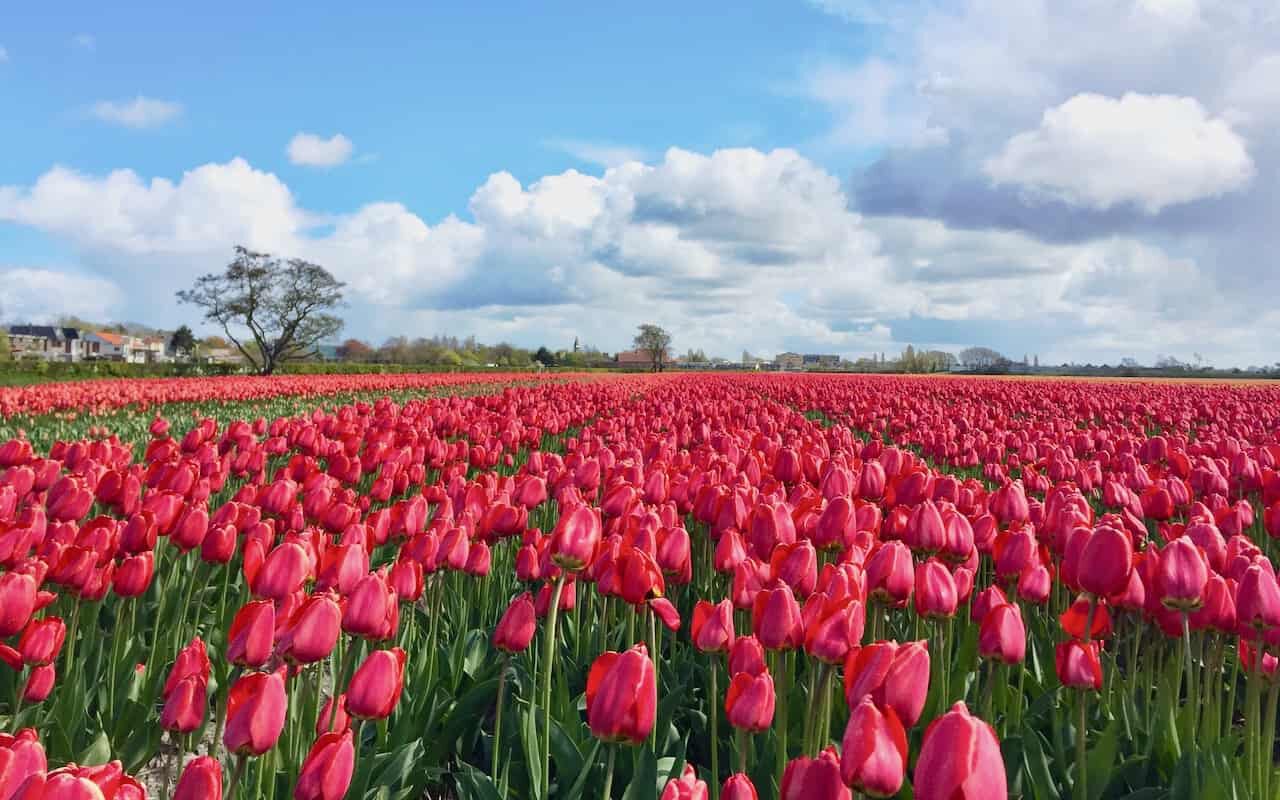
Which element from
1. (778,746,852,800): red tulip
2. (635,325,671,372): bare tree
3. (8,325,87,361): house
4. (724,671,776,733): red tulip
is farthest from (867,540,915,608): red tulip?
(8,325,87,361): house

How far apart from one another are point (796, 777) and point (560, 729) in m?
1.71

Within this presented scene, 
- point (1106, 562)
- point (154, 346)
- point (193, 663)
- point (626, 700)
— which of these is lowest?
point (193, 663)

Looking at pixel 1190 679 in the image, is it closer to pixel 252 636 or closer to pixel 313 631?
pixel 313 631

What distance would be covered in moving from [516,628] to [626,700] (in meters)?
0.86

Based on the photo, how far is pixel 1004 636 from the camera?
2.63 meters

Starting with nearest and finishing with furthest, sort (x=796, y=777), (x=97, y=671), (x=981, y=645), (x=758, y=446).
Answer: (x=796, y=777), (x=981, y=645), (x=97, y=671), (x=758, y=446)

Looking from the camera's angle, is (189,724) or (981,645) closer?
(189,724)

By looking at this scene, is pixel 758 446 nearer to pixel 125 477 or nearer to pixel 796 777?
pixel 125 477

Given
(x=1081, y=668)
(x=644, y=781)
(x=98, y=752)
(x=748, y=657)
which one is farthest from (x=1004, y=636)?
(x=98, y=752)

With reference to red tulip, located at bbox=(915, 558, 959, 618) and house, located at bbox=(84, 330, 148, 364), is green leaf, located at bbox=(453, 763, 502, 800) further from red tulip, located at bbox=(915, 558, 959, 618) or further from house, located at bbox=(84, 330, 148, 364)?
house, located at bbox=(84, 330, 148, 364)

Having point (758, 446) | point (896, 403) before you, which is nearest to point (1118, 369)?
point (896, 403)

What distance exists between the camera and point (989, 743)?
4.48ft

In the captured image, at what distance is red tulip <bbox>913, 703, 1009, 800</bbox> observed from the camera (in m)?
1.36

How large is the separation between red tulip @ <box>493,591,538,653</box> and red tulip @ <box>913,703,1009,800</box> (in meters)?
1.65
